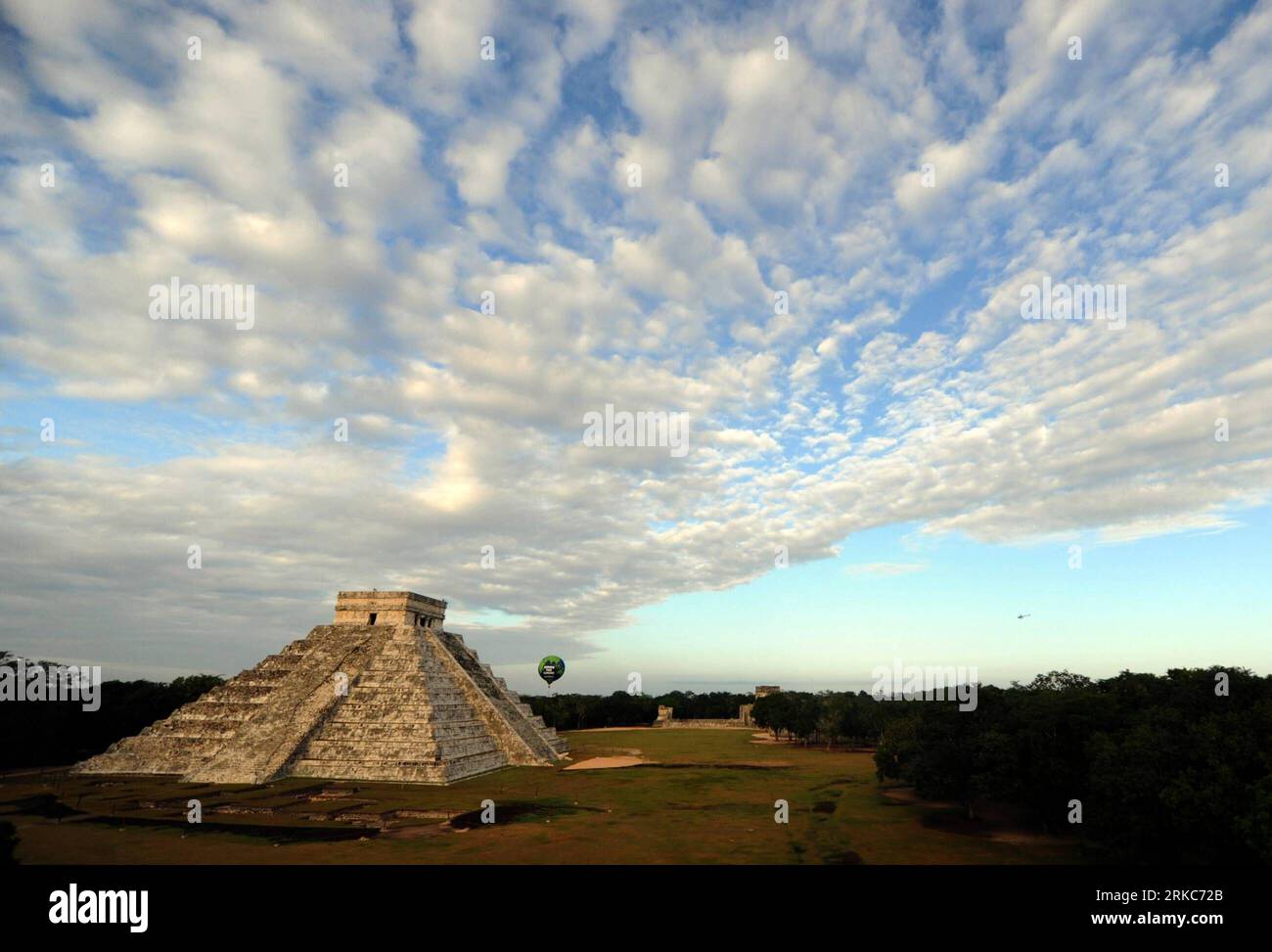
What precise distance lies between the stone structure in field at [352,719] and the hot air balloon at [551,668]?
2775 cm

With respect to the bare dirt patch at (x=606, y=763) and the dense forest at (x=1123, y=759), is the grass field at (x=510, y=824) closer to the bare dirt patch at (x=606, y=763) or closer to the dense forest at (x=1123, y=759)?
the dense forest at (x=1123, y=759)

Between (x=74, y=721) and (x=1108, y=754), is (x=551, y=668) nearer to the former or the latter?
(x=74, y=721)

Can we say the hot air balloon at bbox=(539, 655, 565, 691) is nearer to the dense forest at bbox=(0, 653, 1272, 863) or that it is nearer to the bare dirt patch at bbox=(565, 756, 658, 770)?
the bare dirt patch at bbox=(565, 756, 658, 770)

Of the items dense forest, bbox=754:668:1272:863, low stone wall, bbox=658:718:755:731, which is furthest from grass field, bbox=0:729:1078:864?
low stone wall, bbox=658:718:755:731

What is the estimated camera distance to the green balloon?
91500mm

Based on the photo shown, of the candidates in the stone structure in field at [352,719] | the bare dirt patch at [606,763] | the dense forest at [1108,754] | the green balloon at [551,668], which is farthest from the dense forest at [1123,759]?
the green balloon at [551,668]

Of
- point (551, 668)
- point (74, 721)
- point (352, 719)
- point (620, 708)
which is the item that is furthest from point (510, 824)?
point (620, 708)

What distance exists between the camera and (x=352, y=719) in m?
48.4

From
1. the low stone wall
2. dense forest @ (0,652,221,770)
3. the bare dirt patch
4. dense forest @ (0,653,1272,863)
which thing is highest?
dense forest @ (0,653,1272,863)

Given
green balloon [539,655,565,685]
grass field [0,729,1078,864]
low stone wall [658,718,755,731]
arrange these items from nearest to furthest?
grass field [0,729,1078,864] < green balloon [539,655,565,685] < low stone wall [658,718,755,731]

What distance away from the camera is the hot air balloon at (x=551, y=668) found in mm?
91500

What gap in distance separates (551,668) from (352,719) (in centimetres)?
4583

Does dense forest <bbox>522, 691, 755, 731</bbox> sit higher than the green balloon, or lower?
lower
